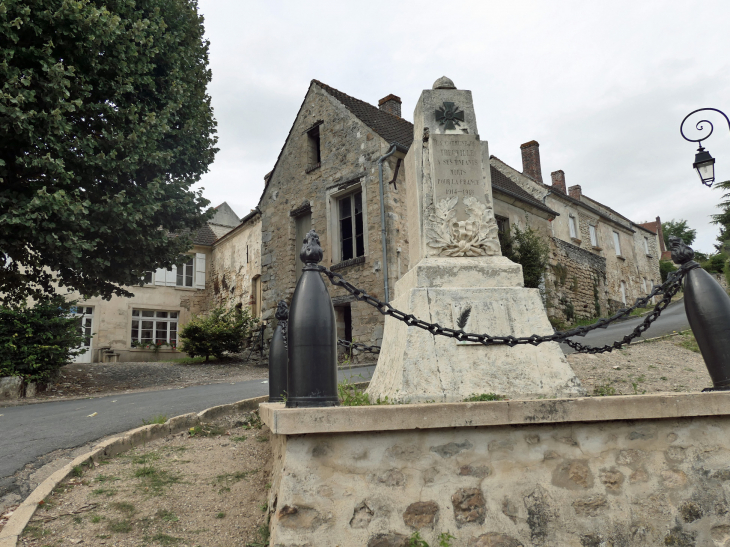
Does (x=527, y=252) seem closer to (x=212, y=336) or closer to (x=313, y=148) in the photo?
(x=313, y=148)

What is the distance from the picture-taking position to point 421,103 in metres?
4.29

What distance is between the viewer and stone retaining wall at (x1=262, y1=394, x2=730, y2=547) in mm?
2330

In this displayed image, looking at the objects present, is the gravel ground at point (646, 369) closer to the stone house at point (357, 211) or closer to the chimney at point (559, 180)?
the stone house at point (357, 211)

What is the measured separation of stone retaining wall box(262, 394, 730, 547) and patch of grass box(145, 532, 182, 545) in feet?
2.39

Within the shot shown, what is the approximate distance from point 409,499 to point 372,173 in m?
11.5

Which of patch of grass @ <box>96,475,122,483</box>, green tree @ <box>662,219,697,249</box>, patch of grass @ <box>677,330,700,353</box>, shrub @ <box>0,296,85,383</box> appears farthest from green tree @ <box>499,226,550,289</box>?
green tree @ <box>662,219,697,249</box>

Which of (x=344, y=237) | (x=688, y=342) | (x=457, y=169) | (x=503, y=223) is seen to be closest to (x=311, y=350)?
(x=457, y=169)

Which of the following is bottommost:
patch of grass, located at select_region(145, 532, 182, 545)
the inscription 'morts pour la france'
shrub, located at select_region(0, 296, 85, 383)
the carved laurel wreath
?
patch of grass, located at select_region(145, 532, 182, 545)

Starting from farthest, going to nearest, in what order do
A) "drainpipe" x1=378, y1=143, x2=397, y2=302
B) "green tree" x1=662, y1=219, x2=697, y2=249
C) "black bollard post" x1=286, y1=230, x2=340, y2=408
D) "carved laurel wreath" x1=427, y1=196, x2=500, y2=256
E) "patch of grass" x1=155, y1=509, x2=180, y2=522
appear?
"green tree" x1=662, y1=219, x2=697, y2=249 < "drainpipe" x1=378, y1=143, x2=397, y2=302 < "carved laurel wreath" x1=427, y1=196, x2=500, y2=256 < "patch of grass" x1=155, y1=509, x2=180, y2=522 < "black bollard post" x1=286, y1=230, x2=340, y2=408

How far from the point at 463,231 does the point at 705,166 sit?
190 inches

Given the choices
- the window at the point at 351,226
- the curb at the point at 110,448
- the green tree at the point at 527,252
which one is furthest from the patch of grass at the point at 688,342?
the curb at the point at 110,448

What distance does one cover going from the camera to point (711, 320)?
290 cm

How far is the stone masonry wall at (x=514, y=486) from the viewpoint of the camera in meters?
2.33

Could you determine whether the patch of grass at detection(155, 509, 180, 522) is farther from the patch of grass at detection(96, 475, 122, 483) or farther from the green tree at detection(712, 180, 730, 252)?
the green tree at detection(712, 180, 730, 252)
